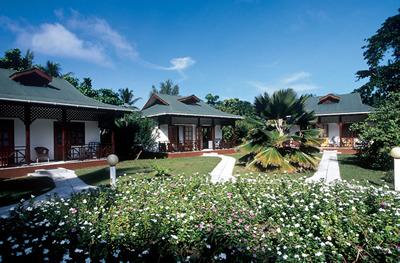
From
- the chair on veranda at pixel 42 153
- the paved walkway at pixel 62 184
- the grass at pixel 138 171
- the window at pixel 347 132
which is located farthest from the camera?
the window at pixel 347 132

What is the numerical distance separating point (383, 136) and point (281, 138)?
3.98 m

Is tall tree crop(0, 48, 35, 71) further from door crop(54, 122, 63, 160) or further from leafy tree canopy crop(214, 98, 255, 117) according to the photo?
leafy tree canopy crop(214, 98, 255, 117)

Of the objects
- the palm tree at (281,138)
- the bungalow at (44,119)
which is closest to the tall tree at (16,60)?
the bungalow at (44,119)

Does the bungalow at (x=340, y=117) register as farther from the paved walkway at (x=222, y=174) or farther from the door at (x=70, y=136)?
the door at (x=70, y=136)

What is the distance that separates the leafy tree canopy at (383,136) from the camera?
8.42m

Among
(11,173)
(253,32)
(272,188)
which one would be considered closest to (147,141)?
(11,173)

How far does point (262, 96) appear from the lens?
964cm

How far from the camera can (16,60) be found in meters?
30.0

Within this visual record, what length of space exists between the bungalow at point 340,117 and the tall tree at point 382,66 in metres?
7.05

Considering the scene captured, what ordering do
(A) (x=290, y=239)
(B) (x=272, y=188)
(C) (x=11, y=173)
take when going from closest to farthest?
(A) (x=290, y=239) → (B) (x=272, y=188) → (C) (x=11, y=173)

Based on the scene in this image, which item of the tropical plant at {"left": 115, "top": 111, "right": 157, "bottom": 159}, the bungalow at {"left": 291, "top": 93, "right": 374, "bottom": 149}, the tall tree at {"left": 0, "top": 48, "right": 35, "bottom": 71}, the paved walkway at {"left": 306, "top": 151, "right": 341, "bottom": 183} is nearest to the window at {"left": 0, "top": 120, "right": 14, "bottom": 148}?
the tropical plant at {"left": 115, "top": 111, "right": 157, "bottom": 159}

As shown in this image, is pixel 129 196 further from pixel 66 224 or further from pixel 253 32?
pixel 253 32

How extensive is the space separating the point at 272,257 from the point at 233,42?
15.3 m

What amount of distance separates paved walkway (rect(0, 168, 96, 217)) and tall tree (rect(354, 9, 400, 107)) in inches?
1176
